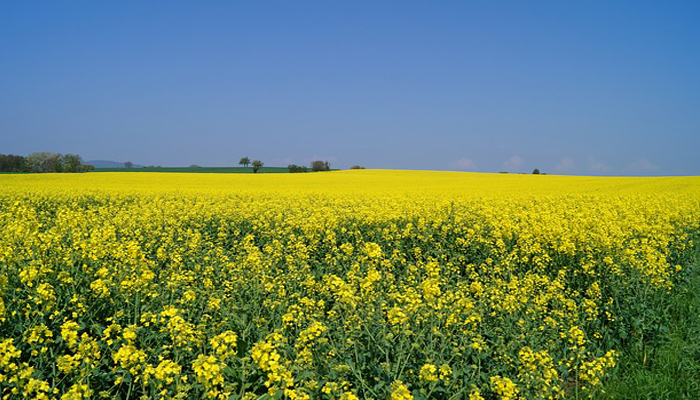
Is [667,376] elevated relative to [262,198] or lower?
lower

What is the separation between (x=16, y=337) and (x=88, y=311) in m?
0.74

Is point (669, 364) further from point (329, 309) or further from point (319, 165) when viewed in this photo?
point (319, 165)

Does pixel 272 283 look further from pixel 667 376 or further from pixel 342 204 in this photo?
pixel 342 204

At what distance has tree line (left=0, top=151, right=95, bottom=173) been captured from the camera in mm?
77812

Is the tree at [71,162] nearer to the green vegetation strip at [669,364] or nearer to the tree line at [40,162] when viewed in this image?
the tree line at [40,162]

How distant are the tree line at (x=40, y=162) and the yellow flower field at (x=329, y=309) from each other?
3096 inches

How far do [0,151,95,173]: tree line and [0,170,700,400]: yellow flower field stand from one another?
7865cm

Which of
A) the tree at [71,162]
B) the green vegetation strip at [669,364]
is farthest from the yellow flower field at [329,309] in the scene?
the tree at [71,162]

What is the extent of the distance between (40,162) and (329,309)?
93843 millimetres

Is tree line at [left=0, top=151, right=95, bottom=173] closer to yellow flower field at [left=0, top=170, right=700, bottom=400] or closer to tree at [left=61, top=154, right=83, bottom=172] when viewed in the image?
Answer: tree at [left=61, top=154, right=83, bottom=172]

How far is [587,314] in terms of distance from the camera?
21.8ft

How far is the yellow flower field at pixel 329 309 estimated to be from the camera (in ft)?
12.3

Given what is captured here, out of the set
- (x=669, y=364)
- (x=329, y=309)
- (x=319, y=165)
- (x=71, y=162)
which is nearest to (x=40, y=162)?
(x=71, y=162)

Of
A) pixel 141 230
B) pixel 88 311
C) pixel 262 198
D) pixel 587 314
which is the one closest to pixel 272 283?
pixel 88 311
